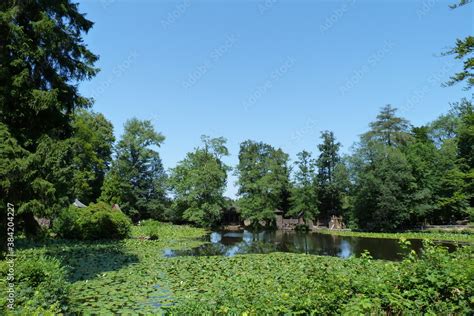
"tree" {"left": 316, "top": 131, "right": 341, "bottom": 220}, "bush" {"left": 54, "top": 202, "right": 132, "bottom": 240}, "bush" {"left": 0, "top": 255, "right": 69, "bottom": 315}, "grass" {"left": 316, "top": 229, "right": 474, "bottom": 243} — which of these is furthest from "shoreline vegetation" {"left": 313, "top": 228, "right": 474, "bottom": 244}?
"bush" {"left": 0, "top": 255, "right": 69, "bottom": 315}

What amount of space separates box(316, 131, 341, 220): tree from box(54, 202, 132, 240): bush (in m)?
28.5

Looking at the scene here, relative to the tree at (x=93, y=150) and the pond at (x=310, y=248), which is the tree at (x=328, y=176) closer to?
the pond at (x=310, y=248)

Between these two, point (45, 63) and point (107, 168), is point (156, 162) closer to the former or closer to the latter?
A: point (107, 168)

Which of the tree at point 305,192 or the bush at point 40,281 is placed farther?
the tree at point 305,192

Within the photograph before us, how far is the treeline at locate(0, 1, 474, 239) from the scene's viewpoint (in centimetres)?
1110

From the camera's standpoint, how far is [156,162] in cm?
4747

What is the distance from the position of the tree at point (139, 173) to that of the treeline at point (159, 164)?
0.14 metres

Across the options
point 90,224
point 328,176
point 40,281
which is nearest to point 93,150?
point 90,224

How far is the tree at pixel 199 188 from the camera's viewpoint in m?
38.0

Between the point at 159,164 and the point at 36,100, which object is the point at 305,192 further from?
the point at 36,100

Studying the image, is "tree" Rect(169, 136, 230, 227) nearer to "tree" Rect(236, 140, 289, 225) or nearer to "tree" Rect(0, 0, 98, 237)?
"tree" Rect(236, 140, 289, 225)

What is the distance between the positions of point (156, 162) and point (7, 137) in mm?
37327

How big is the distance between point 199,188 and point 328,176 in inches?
767

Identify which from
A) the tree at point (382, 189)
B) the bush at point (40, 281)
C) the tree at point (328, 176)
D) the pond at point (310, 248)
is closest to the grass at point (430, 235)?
the pond at point (310, 248)
